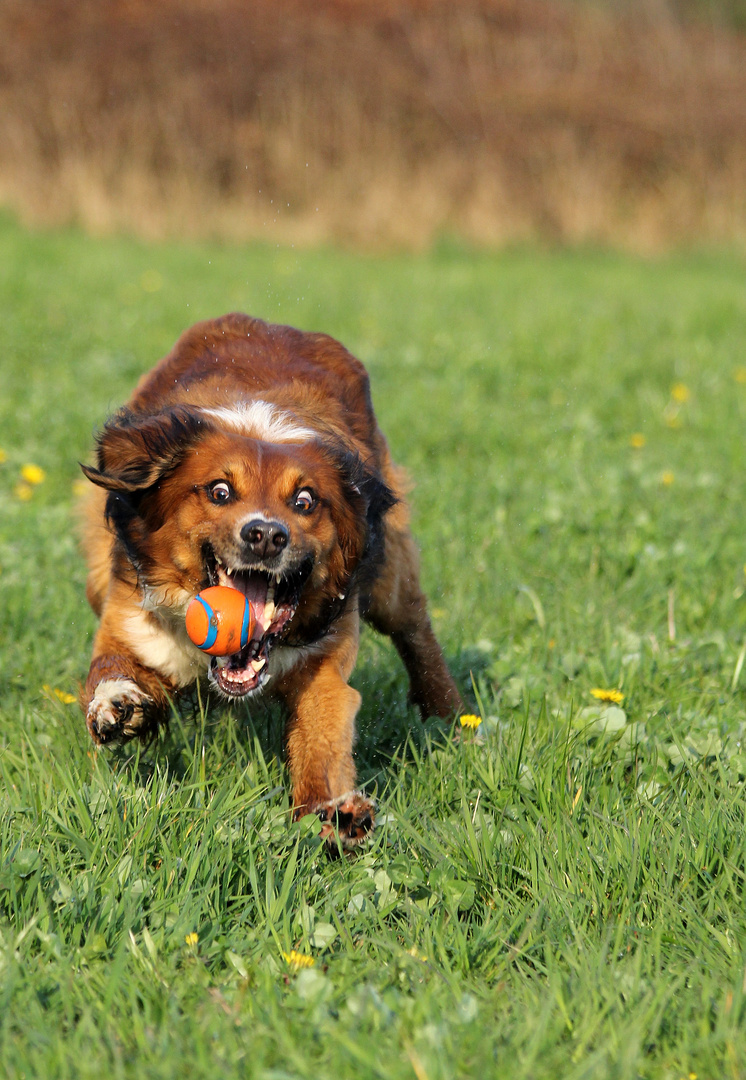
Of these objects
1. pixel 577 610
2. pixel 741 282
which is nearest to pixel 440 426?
pixel 577 610

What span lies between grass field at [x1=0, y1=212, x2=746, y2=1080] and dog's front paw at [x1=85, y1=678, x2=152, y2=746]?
3.1 inches

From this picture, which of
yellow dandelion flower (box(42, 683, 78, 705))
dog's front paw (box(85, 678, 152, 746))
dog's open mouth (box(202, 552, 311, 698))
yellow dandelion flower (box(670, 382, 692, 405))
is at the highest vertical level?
dog's open mouth (box(202, 552, 311, 698))

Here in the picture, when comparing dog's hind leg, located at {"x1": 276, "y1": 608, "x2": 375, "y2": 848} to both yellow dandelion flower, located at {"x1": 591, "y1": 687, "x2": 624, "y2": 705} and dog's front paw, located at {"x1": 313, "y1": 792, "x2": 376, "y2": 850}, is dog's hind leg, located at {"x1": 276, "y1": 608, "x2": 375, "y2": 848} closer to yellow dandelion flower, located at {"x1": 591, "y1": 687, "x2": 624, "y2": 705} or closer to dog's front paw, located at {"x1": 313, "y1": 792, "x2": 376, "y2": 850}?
dog's front paw, located at {"x1": 313, "y1": 792, "x2": 376, "y2": 850}

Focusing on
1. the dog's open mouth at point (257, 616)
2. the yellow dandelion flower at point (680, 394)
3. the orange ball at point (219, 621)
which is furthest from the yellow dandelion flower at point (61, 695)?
the yellow dandelion flower at point (680, 394)

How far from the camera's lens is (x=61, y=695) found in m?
3.53

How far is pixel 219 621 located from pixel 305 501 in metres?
0.40

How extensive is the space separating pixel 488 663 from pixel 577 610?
55 centimetres

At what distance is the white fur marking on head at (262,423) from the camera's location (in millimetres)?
3158

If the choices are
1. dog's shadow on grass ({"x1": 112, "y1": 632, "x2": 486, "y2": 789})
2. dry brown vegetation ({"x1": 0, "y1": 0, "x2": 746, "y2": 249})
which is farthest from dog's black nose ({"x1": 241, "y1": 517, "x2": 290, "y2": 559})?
dry brown vegetation ({"x1": 0, "y1": 0, "x2": 746, "y2": 249})

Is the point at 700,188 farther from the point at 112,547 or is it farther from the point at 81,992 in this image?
the point at 81,992

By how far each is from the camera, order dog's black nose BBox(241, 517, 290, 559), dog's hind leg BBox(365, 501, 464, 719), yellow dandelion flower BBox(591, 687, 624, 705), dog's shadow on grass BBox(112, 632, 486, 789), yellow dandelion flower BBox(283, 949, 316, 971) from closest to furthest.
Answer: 1. yellow dandelion flower BBox(283, 949, 316, 971)
2. dog's black nose BBox(241, 517, 290, 559)
3. dog's shadow on grass BBox(112, 632, 486, 789)
4. yellow dandelion flower BBox(591, 687, 624, 705)
5. dog's hind leg BBox(365, 501, 464, 719)

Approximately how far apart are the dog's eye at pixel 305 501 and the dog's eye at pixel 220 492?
0.56ft

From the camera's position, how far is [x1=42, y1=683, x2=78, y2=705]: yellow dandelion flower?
342 cm

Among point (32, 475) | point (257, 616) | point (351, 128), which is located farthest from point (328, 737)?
point (351, 128)
